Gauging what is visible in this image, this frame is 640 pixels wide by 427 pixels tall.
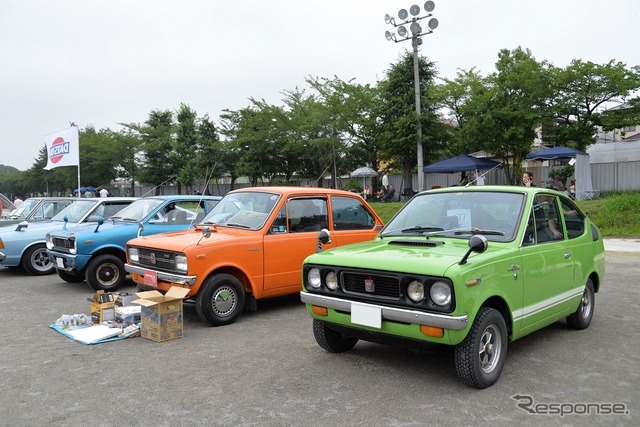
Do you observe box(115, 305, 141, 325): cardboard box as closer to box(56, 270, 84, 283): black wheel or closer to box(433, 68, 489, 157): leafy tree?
box(56, 270, 84, 283): black wheel

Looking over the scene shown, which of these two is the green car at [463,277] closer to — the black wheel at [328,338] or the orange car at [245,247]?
the black wheel at [328,338]

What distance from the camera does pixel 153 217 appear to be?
916cm

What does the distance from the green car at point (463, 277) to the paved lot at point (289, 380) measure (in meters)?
0.33

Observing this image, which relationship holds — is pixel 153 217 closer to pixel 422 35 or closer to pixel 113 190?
pixel 422 35

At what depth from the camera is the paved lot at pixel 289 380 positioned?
3.70 m

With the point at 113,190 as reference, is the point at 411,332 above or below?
below

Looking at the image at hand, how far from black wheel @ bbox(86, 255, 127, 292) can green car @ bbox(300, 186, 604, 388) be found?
4924 mm

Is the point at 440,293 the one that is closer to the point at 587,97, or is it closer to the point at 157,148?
the point at 587,97

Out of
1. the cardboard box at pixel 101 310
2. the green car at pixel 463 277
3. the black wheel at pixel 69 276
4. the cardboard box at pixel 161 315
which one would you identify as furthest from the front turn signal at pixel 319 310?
the black wheel at pixel 69 276

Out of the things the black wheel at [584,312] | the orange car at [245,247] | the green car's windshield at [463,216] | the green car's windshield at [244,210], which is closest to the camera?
the green car's windshield at [463,216]

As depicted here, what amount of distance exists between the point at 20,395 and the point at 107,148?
142ft

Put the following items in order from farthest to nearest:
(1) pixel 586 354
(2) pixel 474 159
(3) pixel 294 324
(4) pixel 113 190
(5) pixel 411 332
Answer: (4) pixel 113 190 < (2) pixel 474 159 < (3) pixel 294 324 < (1) pixel 586 354 < (5) pixel 411 332

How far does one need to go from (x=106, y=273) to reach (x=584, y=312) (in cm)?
737

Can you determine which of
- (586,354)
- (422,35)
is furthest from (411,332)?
(422,35)
